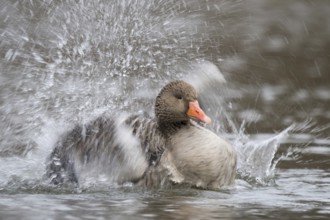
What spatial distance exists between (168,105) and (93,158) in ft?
2.65

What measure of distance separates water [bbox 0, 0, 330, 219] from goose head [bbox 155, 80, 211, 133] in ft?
2.25

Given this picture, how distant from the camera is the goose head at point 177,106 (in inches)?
331

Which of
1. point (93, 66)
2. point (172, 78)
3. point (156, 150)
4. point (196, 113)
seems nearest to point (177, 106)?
point (196, 113)

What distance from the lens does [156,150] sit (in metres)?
8.18

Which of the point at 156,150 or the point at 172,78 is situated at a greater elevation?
the point at 172,78

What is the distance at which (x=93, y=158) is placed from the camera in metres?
8.19

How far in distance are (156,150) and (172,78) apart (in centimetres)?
198

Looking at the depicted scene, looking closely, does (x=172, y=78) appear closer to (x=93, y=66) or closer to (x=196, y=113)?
(x=93, y=66)

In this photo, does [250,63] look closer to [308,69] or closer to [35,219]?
[308,69]

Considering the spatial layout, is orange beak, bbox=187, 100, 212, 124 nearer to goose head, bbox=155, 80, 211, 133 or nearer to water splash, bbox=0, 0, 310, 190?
goose head, bbox=155, 80, 211, 133

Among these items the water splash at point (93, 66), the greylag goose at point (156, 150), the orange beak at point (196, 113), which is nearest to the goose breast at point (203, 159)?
the greylag goose at point (156, 150)

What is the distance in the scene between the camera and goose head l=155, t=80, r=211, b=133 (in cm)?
841

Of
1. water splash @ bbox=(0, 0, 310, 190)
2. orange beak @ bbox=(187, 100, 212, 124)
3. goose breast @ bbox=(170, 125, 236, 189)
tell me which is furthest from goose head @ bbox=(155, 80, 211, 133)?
water splash @ bbox=(0, 0, 310, 190)

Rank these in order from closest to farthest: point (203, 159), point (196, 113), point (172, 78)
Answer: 1. point (203, 159)
2. point (196, 113)
3. point (172, 78)
